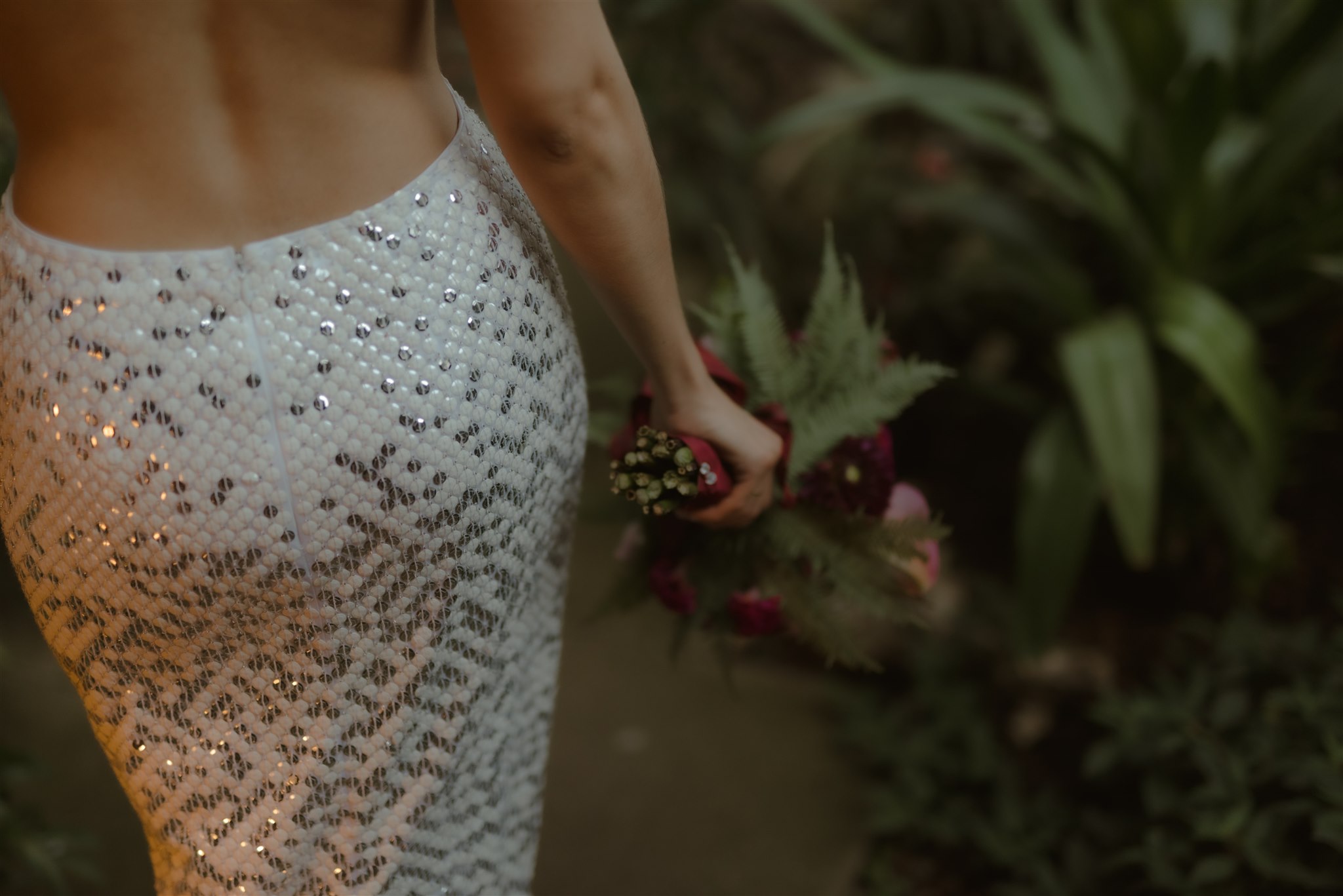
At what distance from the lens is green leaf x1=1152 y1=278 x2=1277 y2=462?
1591 mm

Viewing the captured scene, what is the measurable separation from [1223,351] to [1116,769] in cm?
71

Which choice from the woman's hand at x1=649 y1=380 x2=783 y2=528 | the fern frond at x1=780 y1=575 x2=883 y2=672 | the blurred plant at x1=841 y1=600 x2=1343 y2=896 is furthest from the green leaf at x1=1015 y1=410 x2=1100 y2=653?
the woman's hand at x1=649 y1=380 x2=783 y2=528

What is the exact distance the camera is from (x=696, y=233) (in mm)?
2729

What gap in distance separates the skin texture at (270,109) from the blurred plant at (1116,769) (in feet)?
3.97

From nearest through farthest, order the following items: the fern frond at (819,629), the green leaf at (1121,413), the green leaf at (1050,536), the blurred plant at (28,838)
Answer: the fern frond at (819,629), the blurred plant at (28,838), the green leaf at (1121,413), the green leaf at (1050,536)

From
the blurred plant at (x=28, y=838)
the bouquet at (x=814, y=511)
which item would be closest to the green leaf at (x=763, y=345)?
the bouquet at (x=814, y=511)

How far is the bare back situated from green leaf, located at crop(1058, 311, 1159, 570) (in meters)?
1.35

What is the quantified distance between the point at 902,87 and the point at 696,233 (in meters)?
0.90

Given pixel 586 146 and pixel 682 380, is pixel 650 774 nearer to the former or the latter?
pixel 682 380

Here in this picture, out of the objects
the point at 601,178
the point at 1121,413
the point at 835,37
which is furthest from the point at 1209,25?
the point at 601,178

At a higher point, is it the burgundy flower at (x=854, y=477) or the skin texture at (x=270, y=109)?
the skin texture at (x=270, y=109)

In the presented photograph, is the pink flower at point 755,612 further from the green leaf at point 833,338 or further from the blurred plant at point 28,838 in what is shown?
the blurred plant at point 28,838

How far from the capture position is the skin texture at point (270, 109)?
60 centimetres

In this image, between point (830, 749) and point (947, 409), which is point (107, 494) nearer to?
point (830, 749)
